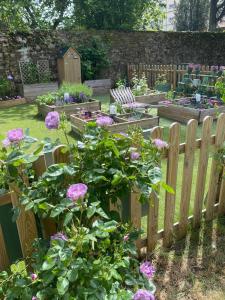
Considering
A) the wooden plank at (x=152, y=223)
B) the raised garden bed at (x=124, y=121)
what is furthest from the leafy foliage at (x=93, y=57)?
the wooden plank at (x=152, y=223)

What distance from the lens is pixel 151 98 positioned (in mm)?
9031

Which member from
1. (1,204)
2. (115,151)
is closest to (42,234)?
(1,204)

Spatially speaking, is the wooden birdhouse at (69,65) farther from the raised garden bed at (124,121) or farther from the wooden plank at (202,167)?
the wooden plank at (202,167)

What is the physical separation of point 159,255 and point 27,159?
1.61 m

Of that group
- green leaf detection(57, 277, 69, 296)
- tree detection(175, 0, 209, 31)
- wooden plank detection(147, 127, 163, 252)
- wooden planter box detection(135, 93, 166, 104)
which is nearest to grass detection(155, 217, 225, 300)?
wooden plank detection(147, 127, 163, 252)

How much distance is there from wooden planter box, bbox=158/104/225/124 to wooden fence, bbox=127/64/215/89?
283 cm

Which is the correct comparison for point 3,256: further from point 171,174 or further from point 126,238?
point 171,174

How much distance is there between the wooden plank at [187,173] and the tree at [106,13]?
1433cm

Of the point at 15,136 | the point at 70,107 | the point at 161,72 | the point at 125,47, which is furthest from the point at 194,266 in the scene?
the point at 125,47

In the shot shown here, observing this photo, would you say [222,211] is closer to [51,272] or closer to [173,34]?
[51,272]

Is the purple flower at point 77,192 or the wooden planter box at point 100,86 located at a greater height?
the purple flower at point 77,192

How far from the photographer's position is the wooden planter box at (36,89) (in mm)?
10490

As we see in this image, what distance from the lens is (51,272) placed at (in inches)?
51.5

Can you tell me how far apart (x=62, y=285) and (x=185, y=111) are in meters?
6.51
